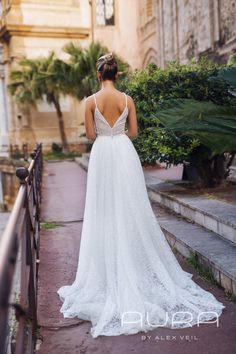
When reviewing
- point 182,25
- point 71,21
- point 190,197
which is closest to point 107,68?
point 190,197

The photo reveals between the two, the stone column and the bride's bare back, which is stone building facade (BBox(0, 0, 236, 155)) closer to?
the stone column

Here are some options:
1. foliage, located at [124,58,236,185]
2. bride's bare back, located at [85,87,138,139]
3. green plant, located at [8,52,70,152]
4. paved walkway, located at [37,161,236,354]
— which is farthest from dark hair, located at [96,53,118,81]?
green plant, located at [8,52,70,152]

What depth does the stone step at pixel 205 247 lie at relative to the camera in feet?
11.6

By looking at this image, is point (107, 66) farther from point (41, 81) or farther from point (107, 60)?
point (41, 81)

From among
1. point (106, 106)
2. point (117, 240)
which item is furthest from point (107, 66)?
point (117, 240)

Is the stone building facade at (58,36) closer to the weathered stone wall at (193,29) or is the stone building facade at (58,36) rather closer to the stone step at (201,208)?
the weathered stone wall at (193,29)

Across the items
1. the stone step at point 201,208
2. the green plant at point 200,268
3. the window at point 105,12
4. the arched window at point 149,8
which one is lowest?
the green plant at point 200,268

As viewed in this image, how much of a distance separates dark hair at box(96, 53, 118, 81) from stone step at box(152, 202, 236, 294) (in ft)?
5.80

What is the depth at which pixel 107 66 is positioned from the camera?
3.48 metres

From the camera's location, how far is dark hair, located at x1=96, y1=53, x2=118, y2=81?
346 centimetres

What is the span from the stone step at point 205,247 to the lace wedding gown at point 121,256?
237 millimetres

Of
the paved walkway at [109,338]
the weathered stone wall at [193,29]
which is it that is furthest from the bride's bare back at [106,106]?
the weathered stone wall at [193,29]

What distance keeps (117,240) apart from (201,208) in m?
1.88

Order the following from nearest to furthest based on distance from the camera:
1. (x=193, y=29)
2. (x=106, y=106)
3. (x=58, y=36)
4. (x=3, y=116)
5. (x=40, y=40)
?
1. (x=106, y=106)
2. (x=193, y=29)
3. (x=40, y=40)
4. (x=58, y=36)
5. (x=3, y=116)
